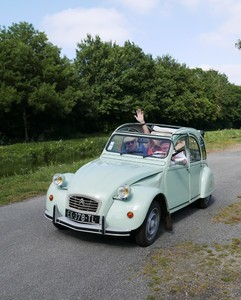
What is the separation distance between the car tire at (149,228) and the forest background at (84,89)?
2859 centimetres

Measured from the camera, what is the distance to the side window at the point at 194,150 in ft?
25.4

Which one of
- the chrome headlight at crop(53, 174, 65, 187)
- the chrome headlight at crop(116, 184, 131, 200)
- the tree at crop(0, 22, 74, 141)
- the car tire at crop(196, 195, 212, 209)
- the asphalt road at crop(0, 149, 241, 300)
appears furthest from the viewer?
the tree at crop(0, 22, 74, 141)

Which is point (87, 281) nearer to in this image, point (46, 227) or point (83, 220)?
point (83, 220)

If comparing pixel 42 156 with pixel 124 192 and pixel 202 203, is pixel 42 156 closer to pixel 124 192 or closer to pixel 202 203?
pixel 202 203

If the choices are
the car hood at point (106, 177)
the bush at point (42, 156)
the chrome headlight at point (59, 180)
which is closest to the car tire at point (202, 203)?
the car hood at point (106, 177)

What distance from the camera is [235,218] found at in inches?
296

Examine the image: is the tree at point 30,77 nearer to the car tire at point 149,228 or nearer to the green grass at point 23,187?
the green grass at point 23,187

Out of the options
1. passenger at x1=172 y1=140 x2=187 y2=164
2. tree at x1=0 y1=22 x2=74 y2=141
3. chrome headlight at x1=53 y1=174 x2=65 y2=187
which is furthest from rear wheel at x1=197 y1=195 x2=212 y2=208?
tree at x1=0 y1=22 x2=74 y2=141

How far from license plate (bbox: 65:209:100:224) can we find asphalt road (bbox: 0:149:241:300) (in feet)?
1.29

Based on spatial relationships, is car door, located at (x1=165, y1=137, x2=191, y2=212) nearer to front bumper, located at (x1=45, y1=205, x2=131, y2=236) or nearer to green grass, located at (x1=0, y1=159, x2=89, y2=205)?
front bumper, located at (x1=45, y1=205, x2=131, y2=236)

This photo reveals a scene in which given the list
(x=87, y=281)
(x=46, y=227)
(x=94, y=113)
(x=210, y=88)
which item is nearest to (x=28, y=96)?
(x=94, y=113)

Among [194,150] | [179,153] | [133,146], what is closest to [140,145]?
[133,146]

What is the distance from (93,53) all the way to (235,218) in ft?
146

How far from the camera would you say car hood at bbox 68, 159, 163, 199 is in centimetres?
564
